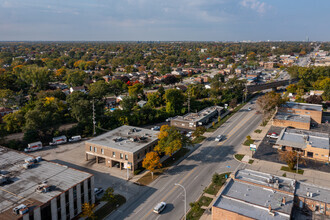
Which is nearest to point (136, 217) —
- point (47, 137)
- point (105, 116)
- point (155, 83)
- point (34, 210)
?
point (34, 210)

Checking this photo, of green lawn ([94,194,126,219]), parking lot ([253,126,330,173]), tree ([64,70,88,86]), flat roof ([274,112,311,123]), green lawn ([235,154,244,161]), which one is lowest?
green lawn ([94,194,126,219])

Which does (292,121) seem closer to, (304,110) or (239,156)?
(304,110)

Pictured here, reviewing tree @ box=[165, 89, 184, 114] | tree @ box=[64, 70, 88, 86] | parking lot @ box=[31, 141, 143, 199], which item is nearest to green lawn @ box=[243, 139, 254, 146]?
tree @ box=[165, 89, 184, 114]

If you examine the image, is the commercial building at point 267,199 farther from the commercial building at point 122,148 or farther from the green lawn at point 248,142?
the green lawn at point 248,142

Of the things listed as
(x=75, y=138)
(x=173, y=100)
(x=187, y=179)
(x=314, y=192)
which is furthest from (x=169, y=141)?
(x=173, y=100)

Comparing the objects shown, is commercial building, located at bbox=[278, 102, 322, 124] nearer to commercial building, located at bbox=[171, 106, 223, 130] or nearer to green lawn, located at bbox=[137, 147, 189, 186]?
commercial building, located at bbox=[171, 106, 223, 130]

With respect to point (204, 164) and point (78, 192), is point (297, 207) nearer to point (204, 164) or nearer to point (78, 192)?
point (204, 164)

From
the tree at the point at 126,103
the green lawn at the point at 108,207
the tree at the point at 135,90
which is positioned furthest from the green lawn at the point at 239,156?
the tree at the point at 135,90
